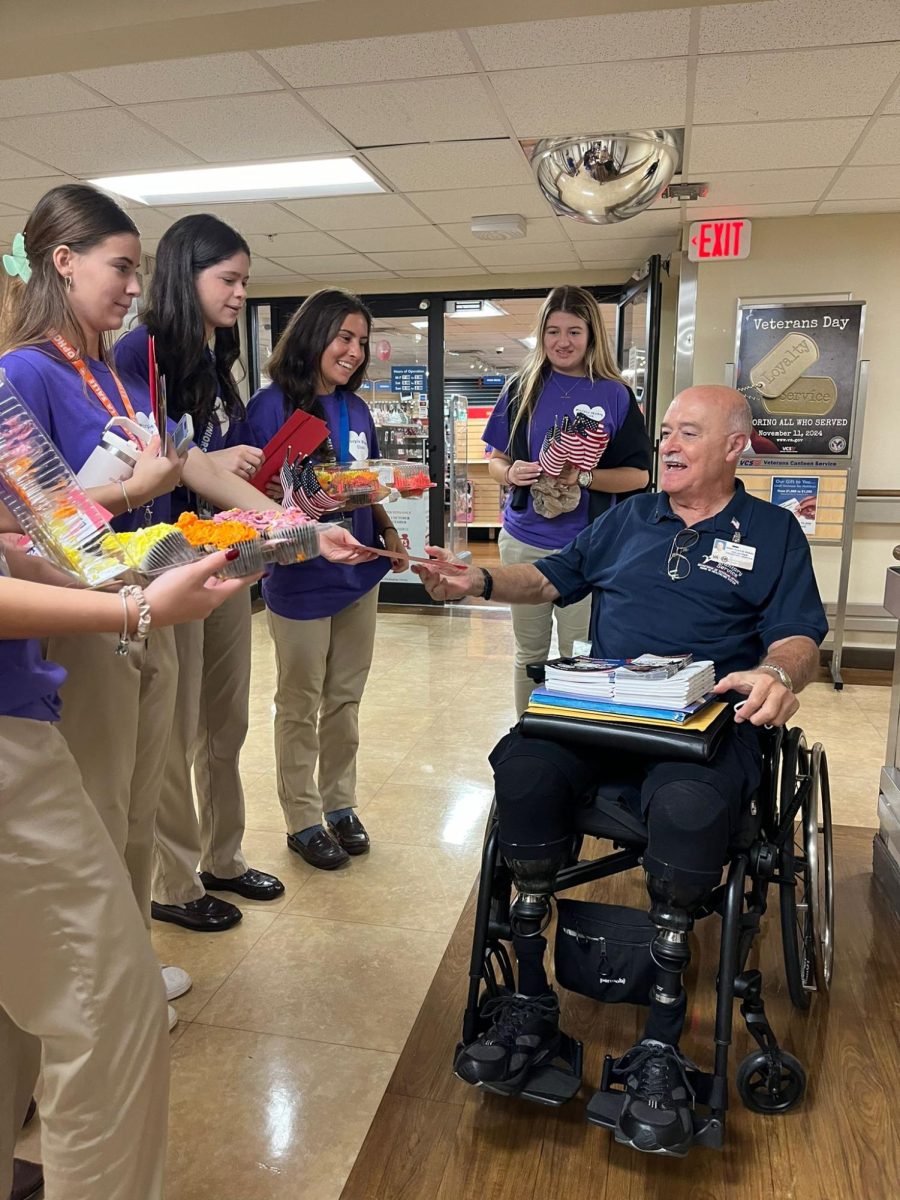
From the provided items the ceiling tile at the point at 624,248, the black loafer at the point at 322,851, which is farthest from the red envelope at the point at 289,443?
the ceiling tile at the point at 624,248

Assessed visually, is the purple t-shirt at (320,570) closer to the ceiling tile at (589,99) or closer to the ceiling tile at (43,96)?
the ceiling tile at (589,99)

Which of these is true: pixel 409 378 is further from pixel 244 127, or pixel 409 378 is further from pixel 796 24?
pixel 796 24

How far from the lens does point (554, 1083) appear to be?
61.9 inches

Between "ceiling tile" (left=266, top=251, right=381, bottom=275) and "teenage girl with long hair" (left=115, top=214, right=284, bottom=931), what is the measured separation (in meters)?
3.98

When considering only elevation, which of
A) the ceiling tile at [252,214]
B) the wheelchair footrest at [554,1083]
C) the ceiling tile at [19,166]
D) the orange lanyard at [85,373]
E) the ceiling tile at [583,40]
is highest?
the ceiling tile at [583,40]

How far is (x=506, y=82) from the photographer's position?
3.00 metres

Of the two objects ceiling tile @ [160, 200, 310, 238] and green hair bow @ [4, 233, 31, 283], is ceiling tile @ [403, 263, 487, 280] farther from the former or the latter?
green hair bow @ [4, 233, 31, 283]

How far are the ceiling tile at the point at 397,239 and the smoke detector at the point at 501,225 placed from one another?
0.98ft

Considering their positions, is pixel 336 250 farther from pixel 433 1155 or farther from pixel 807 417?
pixel 433 1155

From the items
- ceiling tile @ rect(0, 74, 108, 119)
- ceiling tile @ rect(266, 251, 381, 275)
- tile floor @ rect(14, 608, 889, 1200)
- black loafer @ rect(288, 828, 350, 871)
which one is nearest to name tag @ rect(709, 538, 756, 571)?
tile floor @ rect(14, 608, 889, 1200)

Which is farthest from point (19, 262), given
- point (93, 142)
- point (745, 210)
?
point (745, 210)

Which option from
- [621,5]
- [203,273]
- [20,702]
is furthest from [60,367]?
[621,5]

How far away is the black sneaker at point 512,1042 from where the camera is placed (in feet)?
5.04

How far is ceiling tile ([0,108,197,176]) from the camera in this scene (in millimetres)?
3387
